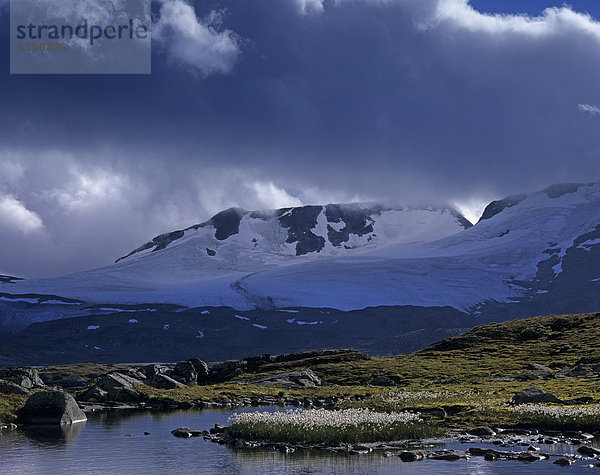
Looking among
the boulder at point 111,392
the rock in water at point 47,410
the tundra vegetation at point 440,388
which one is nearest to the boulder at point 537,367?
the tundra vegetation at point 440,388

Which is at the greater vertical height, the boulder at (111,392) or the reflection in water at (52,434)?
the boulder at (111,392)

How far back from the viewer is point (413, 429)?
43.2 metres

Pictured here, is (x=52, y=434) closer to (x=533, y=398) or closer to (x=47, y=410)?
(x=47, y=410)

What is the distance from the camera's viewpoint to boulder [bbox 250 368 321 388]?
100 meters

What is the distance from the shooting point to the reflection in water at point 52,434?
4393 centimetres

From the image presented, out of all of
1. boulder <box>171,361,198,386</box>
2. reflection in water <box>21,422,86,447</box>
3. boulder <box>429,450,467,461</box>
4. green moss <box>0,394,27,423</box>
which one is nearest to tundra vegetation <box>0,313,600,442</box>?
green moss <box>0,394,27,423</box>

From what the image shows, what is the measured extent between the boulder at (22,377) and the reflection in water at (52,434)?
2875cm

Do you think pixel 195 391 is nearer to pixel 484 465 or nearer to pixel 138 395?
pixel 138 395

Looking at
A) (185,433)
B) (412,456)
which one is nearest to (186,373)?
(185,433)

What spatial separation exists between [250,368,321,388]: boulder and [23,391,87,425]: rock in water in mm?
46258

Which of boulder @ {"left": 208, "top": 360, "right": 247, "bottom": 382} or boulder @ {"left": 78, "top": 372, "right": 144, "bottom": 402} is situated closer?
boulder @ {"left": 78, "top": 372, "right": 144, "bottom": 402}

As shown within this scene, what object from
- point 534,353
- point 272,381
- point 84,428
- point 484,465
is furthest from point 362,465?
point 534,353

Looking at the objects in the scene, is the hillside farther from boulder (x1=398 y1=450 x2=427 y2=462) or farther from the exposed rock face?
boulder (x1=398 y1=450 x2=427 y2=462)

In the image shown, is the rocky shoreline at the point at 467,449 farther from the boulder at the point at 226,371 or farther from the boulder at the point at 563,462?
the boulder at the point at 226,371
